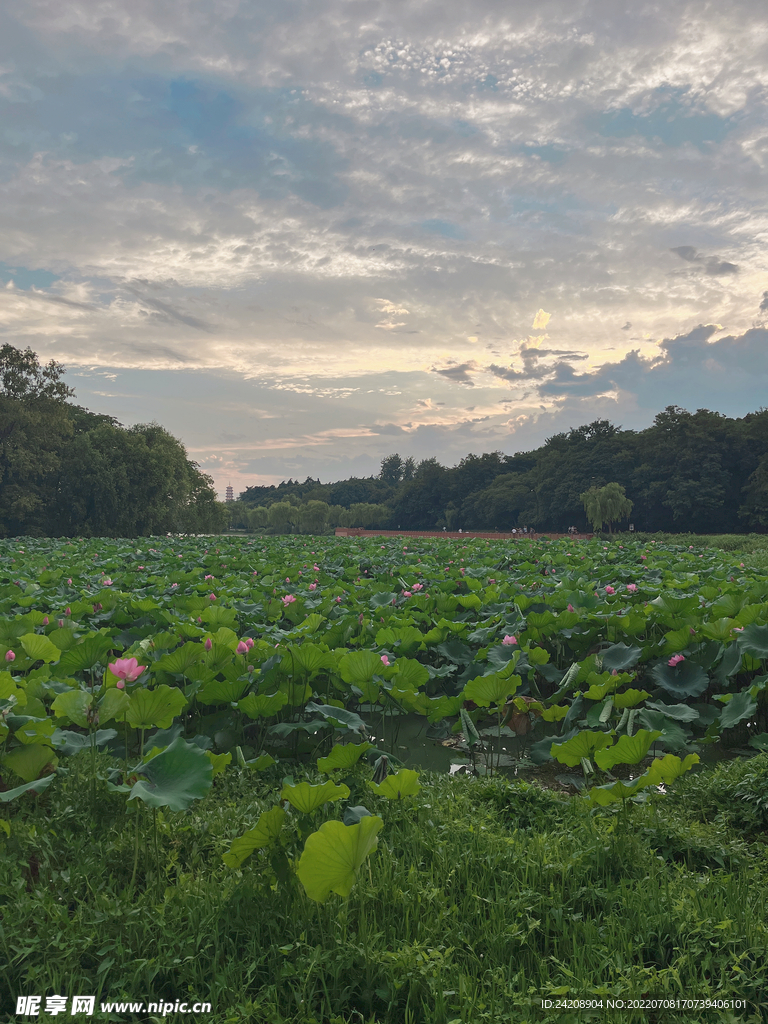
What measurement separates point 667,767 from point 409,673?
1.51 meters

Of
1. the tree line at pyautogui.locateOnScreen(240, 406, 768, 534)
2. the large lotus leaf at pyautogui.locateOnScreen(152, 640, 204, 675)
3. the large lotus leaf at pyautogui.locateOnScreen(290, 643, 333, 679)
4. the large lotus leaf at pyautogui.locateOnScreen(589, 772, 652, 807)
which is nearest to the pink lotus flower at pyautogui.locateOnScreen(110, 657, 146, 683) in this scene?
→ the large lotus leaf at pyautogui.locateOnScreen(152, 640, 204, 675)

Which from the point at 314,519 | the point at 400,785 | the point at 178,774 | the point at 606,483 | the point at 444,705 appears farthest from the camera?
the point at 314,519

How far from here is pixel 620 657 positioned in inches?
164

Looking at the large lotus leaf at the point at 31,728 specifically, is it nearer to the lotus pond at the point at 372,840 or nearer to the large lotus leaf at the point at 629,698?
the lotus pond at the point at 372,840

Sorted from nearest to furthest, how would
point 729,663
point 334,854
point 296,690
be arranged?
point 334,854, point 296,690, point 729,663

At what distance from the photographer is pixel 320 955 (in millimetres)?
1827

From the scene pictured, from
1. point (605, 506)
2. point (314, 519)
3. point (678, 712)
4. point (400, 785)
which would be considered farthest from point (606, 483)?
point (400, 785)

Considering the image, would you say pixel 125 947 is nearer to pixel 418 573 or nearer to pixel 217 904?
pixel 217 904

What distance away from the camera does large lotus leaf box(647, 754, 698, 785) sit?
2.36 m

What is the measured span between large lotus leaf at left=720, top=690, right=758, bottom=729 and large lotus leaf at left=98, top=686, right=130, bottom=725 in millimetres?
3161

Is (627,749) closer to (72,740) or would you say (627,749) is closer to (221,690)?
(221,690)

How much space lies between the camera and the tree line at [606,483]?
45.3 meters

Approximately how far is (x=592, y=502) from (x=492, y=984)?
4390 centimetres

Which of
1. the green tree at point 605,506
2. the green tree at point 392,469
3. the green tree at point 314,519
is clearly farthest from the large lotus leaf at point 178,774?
the green tree at point 392,469
